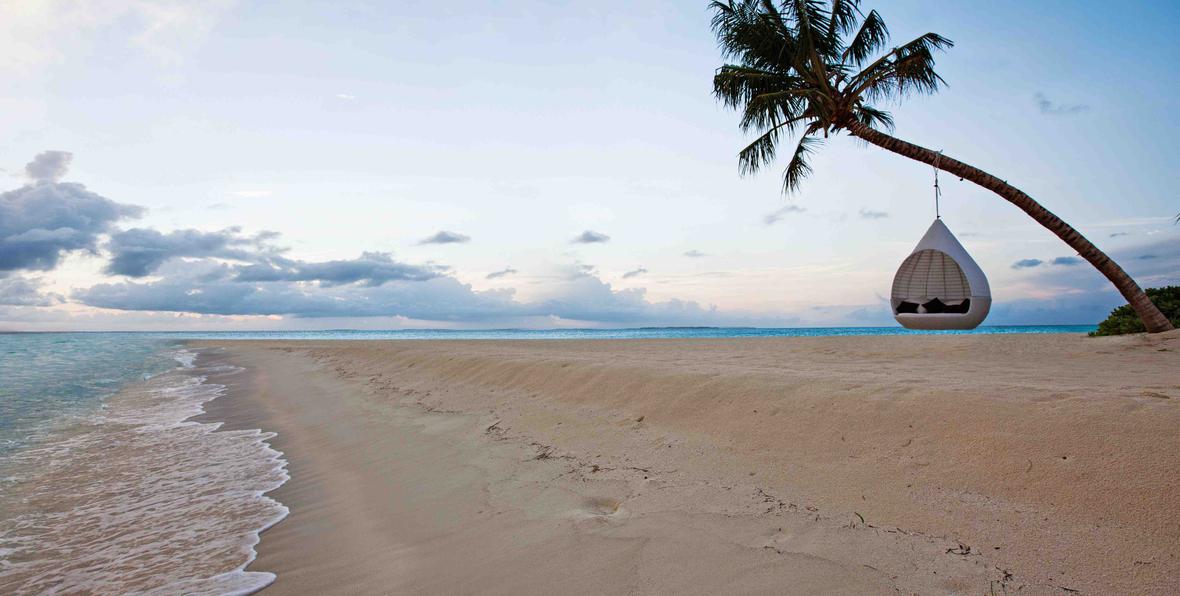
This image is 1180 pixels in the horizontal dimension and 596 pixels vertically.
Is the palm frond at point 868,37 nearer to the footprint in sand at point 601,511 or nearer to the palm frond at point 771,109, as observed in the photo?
the palm frond at point 771,109

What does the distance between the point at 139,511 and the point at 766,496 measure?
4.40 metres

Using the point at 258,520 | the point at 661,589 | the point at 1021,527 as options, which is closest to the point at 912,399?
the point at 1021,527

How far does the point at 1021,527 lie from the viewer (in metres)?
2.72

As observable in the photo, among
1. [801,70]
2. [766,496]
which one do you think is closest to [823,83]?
[801,70]

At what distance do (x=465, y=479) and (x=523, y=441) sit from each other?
→ 1028 mm

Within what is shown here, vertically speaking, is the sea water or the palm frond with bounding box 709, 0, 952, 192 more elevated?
the palm frond with bounding box 709, 0, 952, 192

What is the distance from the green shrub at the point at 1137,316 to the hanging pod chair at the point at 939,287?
2.21 meters

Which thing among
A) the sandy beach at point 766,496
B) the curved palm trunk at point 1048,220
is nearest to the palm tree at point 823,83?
the curved palm trunk at point 1048,220

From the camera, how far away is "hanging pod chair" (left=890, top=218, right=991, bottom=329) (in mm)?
13672

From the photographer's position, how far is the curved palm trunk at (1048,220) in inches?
425

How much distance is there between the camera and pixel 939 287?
14.6m

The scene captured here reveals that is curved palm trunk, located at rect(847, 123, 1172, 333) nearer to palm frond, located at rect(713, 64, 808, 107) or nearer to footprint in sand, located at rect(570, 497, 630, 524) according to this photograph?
palm frond, located at rect(713, 64, 808, 107)

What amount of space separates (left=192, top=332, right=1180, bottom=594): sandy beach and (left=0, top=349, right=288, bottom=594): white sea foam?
0.86ft

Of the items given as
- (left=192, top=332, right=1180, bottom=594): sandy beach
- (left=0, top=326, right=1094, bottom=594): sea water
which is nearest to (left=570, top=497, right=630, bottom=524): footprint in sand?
(left=192, top=332, right=1180, bottom=594): sandy beach
